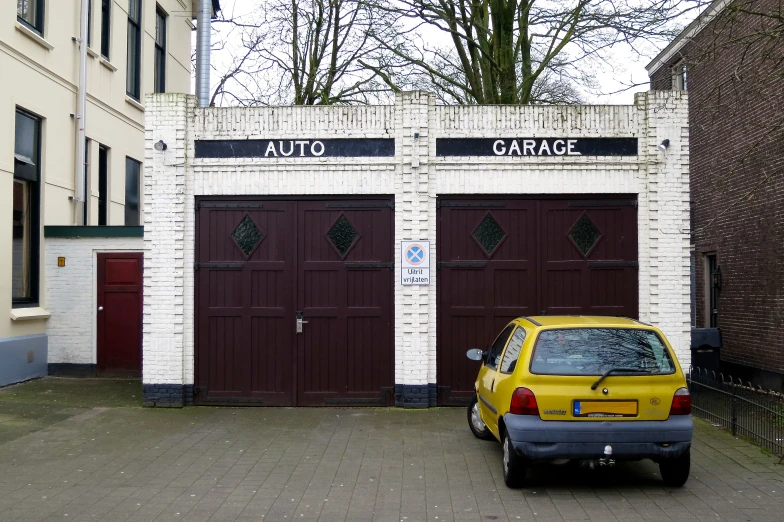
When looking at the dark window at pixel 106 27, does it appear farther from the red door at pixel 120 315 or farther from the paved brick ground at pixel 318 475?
the paved brick ground at pixel 318 475

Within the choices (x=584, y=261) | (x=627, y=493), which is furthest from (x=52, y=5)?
(x=627, y=493)

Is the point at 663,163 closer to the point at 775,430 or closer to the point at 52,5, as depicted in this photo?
the point at 775,430

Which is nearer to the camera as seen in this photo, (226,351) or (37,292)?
(226,351)

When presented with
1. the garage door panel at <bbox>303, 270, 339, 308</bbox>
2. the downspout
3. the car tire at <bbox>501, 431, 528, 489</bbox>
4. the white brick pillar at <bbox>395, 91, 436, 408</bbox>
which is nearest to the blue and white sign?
the white brick pillar at <bbox>395, 91, 436, 408</bbox>

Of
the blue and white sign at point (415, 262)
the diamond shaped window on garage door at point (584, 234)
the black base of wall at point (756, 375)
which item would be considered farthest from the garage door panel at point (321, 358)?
the black base of wall at point (756, 375)

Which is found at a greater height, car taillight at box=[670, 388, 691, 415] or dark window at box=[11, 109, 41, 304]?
dark window at box=[11, 109, 41, 304]

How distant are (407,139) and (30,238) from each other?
7446mm

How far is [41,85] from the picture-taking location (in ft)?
45.6

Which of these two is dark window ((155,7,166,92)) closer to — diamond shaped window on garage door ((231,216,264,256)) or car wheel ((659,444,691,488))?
diamond shaped window on garage door ((231,216,264,256))

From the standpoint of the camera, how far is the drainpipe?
47.0 ft

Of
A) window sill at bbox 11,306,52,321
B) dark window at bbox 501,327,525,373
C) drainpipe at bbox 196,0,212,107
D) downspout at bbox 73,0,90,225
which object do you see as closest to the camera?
dark window at bbox 501,327,525,373

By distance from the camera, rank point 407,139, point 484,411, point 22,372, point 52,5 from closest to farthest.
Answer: point 484,411 < point 407,139 < point 22,372 < point 52,5

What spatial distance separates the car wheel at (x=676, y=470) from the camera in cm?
703

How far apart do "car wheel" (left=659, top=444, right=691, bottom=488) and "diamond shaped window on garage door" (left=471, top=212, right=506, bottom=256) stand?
4.77 metres
